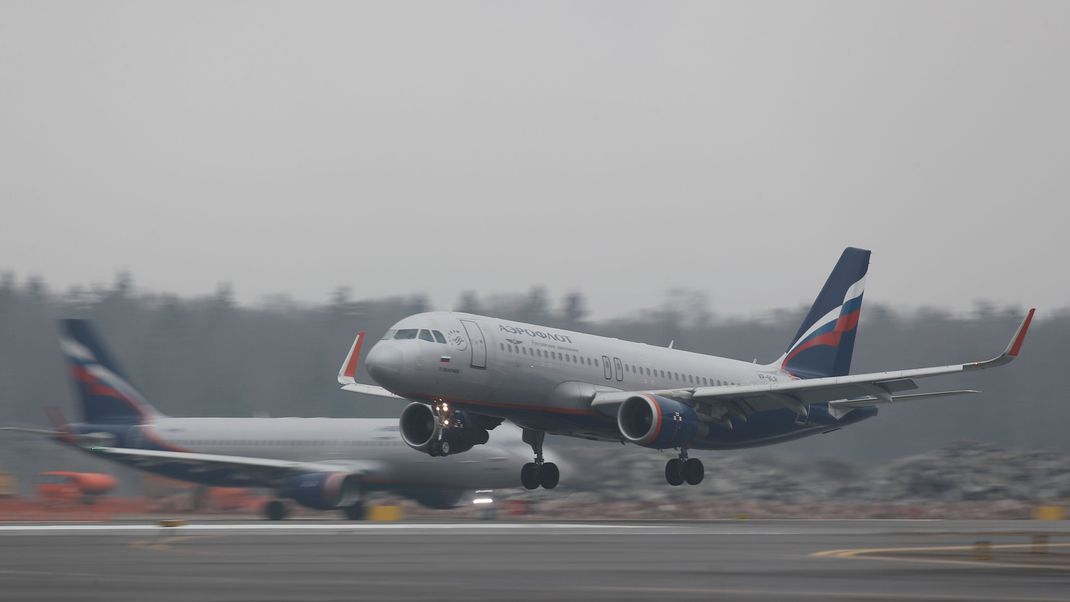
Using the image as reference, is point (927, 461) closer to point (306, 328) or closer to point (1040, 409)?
point (1040, 409)

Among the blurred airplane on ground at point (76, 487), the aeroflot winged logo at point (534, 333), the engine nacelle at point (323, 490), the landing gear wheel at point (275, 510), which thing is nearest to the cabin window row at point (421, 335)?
the aeroflot winged logo at point (534, 333)

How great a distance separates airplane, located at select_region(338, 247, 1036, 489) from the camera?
34781 mm

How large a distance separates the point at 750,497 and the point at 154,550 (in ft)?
132

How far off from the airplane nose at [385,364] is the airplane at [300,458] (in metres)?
→ 15.6

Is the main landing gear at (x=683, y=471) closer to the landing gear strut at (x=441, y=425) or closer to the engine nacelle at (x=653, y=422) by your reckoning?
the engine nacelle at (x=653, y=422)

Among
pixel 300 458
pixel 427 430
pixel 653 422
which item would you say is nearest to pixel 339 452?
pixel 300 458

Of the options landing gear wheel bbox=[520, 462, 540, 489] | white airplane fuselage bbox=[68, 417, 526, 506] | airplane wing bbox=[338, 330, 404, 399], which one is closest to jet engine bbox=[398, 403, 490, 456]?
landing gear wheel bbox=[520, 462, 540, 489]

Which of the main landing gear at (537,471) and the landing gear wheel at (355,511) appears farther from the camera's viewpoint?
the landing gear wheel at (355,511)

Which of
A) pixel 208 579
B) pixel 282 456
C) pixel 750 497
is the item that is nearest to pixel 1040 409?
pixel 750 497

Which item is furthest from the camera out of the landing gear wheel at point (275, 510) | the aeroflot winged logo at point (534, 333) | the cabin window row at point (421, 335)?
the landing gear wheel at point (275, 510)

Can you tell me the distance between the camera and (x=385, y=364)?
34.1 meters

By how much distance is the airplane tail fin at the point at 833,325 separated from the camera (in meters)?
48.9

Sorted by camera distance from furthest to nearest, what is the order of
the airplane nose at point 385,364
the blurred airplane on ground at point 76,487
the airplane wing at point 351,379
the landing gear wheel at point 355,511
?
the blurred airplane on ground at point 76,487 < the landing gear wheel at point 355,511 < the airplane wing at point 351,379 < the airplane nose at point 385,364

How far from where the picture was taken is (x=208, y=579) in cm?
1814
